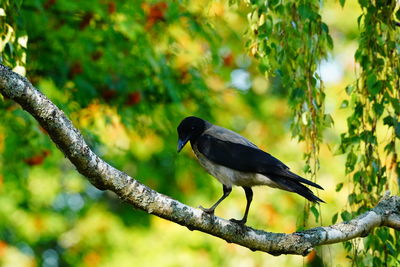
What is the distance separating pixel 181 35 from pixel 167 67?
1.46 metres

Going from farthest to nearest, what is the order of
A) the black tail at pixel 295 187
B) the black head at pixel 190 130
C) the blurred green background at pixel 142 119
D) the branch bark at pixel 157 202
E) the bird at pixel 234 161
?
the blurred green background at pixel 142 119 → the black head at pixel 190 130 → the bird at pixel 234 161 → the black tail at pixel 295 187 → the branch bark at pixel 157 202

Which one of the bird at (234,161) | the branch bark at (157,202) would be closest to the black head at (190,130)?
the bird at (234,161)

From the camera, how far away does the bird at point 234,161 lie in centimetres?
409

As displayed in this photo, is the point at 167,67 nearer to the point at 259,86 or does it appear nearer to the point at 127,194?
the point at 127,194

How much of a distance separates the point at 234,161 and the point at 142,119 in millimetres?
2457

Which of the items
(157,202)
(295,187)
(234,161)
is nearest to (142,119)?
(234,161)

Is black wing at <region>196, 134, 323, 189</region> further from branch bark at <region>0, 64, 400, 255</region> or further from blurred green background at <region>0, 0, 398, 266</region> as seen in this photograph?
branch bark at <region>0, 64, 400, 255</region>

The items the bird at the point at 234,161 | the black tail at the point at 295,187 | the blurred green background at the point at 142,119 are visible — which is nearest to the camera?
the black tail at the point at 295,187

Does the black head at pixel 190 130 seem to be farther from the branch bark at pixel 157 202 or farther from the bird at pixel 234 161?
the branch bark at pixel 157 202

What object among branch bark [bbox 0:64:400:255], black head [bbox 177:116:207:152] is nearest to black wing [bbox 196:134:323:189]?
black head [bbox 177:116:207:152]

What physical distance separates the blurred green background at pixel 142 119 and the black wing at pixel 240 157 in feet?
1.10

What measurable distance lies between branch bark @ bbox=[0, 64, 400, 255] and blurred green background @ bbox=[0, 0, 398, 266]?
29 cm

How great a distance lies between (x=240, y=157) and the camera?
4.37 metres

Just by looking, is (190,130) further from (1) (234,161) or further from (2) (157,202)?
(2) (157,202)
